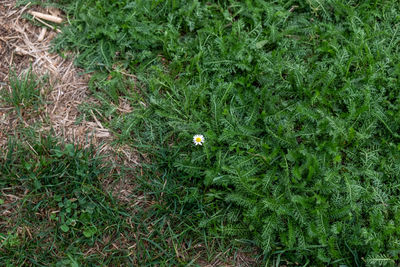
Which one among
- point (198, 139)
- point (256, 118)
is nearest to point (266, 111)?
point (256, 118)

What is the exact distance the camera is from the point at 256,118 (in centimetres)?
324

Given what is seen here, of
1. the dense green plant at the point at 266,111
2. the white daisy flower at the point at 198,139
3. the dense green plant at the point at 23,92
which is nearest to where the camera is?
the dense green plant at the point at 266,111

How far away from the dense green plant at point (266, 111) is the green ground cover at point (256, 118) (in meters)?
0.01

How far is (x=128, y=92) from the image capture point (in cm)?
355

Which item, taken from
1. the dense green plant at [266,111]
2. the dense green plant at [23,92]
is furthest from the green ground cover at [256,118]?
the dense green plant at [23,92]

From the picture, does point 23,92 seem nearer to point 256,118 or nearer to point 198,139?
point 198,139

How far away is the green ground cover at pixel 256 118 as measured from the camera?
293 cm

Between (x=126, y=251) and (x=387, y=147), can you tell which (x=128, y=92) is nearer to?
(x=126, y=251)

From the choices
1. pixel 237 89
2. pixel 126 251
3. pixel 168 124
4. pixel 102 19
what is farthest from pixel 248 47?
pixel 126 251

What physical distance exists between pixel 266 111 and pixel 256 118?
120mm

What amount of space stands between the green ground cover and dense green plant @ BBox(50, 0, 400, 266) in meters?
0.01

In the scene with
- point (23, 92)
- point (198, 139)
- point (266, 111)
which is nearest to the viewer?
point (198, 139)

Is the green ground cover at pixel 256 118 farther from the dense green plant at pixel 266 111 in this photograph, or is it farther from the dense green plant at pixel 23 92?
the dense green plant at pixel 23 92

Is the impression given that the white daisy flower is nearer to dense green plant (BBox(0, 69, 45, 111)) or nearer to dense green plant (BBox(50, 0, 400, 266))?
dense green plant (BBox(50, 0, 400, 266))
